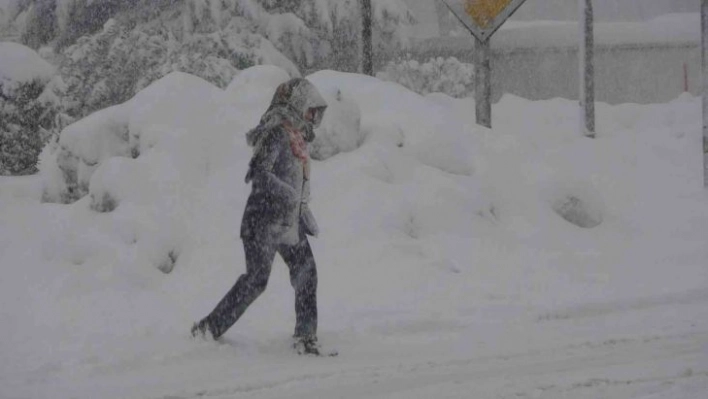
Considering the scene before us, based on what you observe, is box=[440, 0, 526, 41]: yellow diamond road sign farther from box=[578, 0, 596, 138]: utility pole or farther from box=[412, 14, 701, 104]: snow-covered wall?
box=[412, 14, 701, 104]: snow-covered wall

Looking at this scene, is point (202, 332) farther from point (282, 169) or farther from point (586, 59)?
point (586, 59)

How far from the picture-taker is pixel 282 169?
555 cm

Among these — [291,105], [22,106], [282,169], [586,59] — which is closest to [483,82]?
[586,59]

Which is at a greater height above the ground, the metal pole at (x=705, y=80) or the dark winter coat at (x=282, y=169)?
the metal pole at (x=705, y=80)

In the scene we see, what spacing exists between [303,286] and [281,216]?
0.43 m

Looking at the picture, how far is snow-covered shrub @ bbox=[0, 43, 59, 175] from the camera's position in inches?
462

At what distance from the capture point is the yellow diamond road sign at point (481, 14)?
891 cm

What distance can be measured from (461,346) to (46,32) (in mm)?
12739

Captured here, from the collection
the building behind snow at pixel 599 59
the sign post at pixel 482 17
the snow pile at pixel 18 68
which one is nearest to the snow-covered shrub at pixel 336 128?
the sign post at pixel 482 17

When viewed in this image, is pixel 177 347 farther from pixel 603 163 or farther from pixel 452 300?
pixel 603 163

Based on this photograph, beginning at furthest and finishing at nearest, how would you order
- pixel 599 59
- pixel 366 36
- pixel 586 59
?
1. pixel 599 59
2. pixel 586 59
3. pixel 366 36

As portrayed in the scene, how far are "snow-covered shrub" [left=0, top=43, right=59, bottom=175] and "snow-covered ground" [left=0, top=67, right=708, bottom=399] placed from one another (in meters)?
1.59

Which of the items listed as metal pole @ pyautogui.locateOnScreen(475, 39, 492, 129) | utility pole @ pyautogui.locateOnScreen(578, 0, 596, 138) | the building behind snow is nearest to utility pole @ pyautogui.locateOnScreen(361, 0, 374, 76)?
metal pole @ pyautogui.locateOnScreen(475, 39, 492, 129)

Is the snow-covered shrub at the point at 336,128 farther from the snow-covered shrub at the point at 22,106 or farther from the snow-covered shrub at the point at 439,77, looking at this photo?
the snow-covered shrub at the point at 439,77
